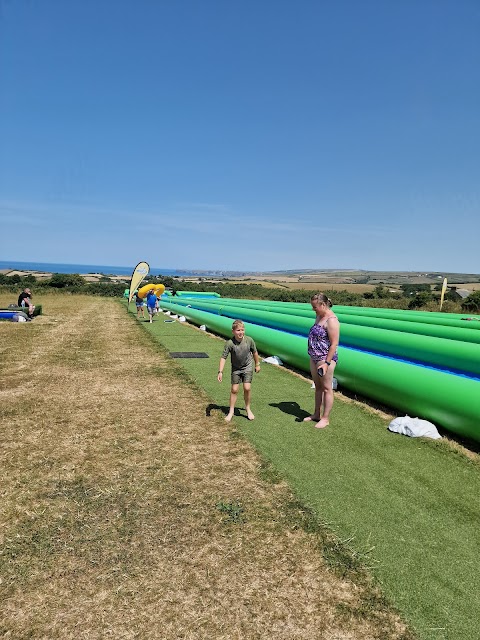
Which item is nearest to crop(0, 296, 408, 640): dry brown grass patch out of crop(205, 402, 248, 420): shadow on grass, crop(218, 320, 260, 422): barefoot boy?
crop(205, 402, 248, 420): shadow on grass

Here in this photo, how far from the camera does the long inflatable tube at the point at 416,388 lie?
4.97 metres

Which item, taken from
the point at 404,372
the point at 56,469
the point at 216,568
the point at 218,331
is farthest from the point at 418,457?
the point at 218,331

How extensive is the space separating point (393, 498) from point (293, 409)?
261cm

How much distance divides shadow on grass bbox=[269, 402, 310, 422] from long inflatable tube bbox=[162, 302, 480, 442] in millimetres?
1223

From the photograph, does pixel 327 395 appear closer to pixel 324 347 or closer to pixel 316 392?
pixel 316 392

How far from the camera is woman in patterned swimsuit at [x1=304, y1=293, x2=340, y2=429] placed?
5113mm

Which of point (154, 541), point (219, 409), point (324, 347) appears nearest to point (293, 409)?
point (219, 409)

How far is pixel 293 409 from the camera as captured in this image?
20.5ft

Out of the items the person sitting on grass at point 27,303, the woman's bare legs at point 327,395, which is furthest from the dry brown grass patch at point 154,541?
the person sitting on grass at point 27,303

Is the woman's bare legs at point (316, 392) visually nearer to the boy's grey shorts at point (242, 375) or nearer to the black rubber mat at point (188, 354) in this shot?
the boy's grey shorts at point (242, 375)

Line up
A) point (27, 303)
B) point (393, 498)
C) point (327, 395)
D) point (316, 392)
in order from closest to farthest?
point (393, 498) → point (327, 395) → point (316, 392) → point (27, 303)

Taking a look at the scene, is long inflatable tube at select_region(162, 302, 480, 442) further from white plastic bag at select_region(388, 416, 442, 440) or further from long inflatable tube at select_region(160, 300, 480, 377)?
long inflatable tube at select_region(160, 300, 480, 377)

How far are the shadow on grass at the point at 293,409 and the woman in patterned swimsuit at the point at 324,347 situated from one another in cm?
50

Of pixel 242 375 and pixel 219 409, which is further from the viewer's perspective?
pixel 219 409
